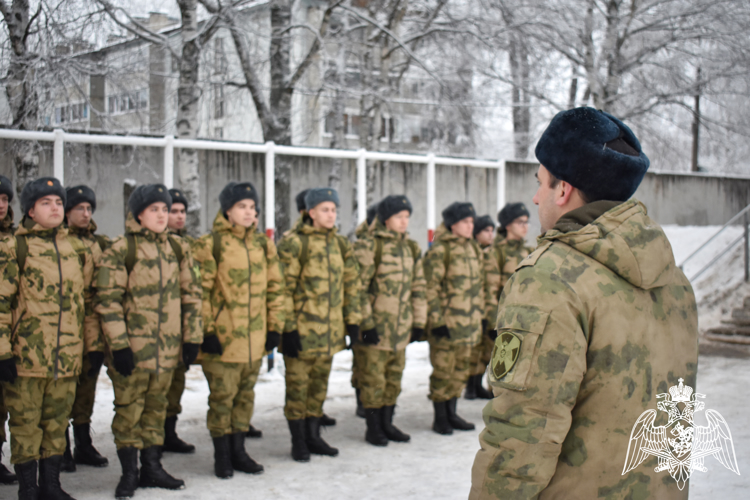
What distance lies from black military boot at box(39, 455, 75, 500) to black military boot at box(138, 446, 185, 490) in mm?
465

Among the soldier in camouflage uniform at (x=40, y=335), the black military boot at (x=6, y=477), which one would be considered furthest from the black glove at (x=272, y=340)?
the black military boot at (x=6, y=477)

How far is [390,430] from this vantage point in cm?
541

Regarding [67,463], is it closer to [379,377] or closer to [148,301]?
[148,301]

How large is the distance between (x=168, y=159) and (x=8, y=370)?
345 cm

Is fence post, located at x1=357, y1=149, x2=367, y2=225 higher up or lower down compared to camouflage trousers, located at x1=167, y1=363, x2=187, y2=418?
higher up

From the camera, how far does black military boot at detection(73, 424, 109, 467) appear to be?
470 centimetres

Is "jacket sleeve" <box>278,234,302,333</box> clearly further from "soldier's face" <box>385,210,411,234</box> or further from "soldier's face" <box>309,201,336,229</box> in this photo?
"soldier's face" <box>385,210,411,234</box>

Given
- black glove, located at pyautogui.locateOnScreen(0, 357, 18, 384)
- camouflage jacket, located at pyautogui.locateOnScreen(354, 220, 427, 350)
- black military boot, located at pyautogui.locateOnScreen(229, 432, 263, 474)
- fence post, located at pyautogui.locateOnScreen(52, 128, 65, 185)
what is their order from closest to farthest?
black glove, located at pyautogui.locateOnScreen(0, 357, 18, 384)
black military boot, located at pyautogui.locateOnScreen(229, 432, 263, 474)
camouflage jacket, located at pyautogui.locateOnScreen(354, 220, 427, 350)
fence post, located at pyautogui.locateOnScreen(52, 128, 65, 185)

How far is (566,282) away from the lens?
Result: 4.98 feet

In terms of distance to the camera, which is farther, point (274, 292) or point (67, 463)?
point (274, 292)

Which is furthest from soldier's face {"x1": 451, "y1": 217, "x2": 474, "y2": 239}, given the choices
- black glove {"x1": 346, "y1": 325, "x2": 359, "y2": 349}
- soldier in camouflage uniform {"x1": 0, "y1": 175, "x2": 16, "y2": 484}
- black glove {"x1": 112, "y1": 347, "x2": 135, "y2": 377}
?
→ soldier in camouflage uniform {"x1": 0, "y1": 175, "x2": 16, "y2": 484}

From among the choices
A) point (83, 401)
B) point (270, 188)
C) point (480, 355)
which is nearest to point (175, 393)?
point (83, 401)

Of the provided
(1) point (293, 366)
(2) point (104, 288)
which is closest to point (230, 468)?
(1) point (293, 366)

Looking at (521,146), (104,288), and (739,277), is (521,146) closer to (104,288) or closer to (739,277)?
(739,277)
